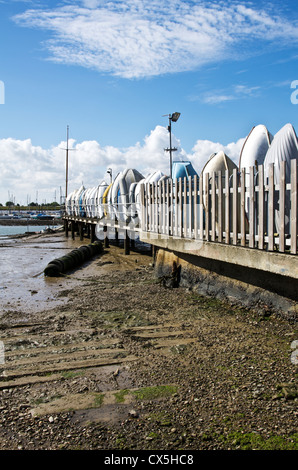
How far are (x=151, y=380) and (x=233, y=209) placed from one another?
317 centimetres

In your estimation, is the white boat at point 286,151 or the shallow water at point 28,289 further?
the shallow water at point 28,289

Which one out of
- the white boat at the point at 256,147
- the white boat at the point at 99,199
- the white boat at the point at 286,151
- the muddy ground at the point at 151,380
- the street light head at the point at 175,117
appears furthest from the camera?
the white boat at the point at 99,199

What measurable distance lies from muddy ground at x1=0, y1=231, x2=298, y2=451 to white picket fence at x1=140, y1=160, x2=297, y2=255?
1207 millimetres

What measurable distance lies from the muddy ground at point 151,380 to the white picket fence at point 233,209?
47.5 inches

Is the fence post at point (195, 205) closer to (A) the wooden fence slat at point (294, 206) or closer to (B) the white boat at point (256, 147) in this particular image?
(B) the white boat at point (256, 147)

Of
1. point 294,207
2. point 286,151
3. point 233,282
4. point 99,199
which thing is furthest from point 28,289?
point 99,199

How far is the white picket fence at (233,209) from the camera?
520 cm

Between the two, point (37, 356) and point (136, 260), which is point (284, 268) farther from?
point (136, 260)

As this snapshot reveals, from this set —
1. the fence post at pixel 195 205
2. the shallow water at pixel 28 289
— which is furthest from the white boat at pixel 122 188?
the fence post at pixel 195 205

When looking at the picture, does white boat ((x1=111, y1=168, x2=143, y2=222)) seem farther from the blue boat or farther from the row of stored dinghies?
the blue boat

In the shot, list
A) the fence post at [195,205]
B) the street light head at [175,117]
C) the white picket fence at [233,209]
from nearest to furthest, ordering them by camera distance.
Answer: the white picket fence at [233,209], the fence post at [195,205], the street light head at [175,117]

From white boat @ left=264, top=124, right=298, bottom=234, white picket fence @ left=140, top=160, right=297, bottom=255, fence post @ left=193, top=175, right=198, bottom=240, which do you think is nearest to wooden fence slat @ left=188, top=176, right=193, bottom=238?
white picket fence @ left=140, top=160, right=297, bottom=255

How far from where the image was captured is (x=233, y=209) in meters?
6.15
